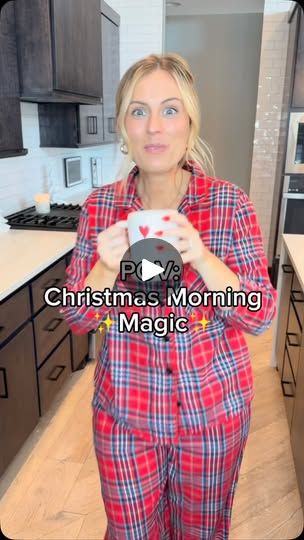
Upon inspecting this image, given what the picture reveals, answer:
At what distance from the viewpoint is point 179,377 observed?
0.84 m

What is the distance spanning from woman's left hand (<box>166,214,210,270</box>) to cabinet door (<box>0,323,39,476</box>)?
1.02 m

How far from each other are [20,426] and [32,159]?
5.32ft

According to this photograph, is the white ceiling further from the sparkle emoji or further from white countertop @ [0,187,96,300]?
the sparkle emoji

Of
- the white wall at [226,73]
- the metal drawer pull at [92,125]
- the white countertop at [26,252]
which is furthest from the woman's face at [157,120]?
→ the white wall at [226,73]

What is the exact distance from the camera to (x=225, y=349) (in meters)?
0.89

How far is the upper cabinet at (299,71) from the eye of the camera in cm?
316

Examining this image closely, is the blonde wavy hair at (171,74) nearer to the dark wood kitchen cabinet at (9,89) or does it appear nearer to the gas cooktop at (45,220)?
the dark wood kitchen cabinet at (9,89)

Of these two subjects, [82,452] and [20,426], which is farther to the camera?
[82,452]

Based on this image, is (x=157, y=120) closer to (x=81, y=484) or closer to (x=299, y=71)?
(x=81, y=484)

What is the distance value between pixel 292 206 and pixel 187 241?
9.76 feet

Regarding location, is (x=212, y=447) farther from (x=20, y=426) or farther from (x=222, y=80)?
(x=222, y=80)

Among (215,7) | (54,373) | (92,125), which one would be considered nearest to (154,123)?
(54,373)

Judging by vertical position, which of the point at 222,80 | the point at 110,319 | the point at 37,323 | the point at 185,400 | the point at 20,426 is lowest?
the point at 20,426

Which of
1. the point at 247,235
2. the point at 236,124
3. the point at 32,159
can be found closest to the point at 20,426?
the point at 247,235
